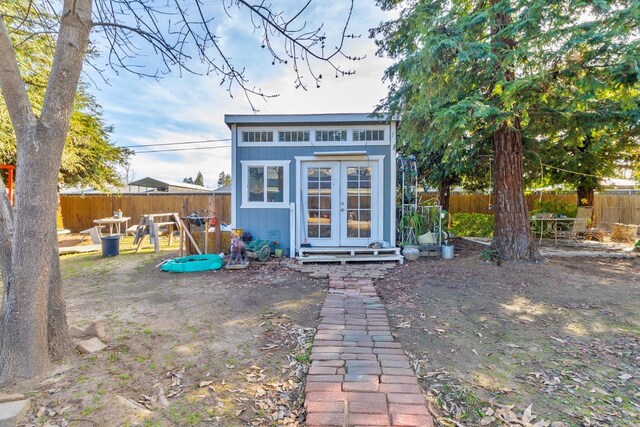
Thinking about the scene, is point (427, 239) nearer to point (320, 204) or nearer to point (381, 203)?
point (381, 203)

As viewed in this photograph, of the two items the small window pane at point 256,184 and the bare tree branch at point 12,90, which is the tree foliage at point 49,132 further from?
the small window pane at point 256,184

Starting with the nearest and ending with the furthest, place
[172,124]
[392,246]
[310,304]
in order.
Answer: [310,304]
[392,246]
[172,124]

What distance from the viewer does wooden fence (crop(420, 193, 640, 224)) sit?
39.8ft

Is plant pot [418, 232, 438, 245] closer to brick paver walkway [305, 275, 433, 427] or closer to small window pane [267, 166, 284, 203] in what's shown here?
small window pane [267, 166, 284, 203]

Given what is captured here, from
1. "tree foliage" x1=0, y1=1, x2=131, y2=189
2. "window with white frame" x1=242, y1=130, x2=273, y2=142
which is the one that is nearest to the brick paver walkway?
"window with white frame" x1=242, y1=130, x2=273, y2=142

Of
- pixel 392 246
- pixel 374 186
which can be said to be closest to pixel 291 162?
pixel 374 186

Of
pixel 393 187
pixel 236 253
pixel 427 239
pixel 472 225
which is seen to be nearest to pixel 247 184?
pixel 236 253

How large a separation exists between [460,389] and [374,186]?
16.4 feet

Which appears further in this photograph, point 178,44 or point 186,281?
point 186,281

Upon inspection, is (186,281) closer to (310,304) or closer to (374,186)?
(310,304)

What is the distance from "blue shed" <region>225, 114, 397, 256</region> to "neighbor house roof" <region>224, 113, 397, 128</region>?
88 millimetres

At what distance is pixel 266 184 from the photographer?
6855mm

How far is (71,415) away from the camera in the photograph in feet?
5.78

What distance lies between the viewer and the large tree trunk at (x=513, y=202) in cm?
600
